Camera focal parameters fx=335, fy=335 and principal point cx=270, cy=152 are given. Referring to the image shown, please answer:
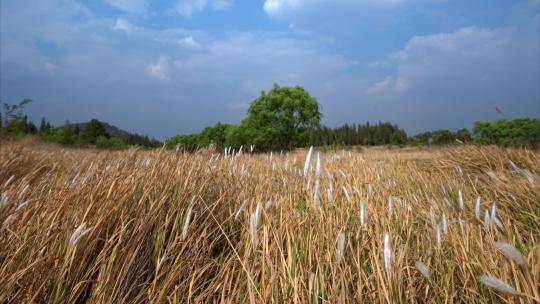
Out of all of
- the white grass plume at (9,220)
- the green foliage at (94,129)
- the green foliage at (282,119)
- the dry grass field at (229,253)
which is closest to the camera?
the dry grass field at (229,253)

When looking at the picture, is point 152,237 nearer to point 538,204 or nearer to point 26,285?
point 26,285

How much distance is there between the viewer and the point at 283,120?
35625 mm

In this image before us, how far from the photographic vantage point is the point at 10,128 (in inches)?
953

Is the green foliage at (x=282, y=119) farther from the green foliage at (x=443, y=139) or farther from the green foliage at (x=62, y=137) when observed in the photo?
the green foliage at (x=443, y=139)

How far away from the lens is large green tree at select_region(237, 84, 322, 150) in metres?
35.0

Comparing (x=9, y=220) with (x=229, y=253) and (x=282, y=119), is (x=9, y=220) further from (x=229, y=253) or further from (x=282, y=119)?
(x=282, y=119)

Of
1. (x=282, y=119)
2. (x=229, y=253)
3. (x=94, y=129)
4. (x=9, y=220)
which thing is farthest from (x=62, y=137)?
(x=229, y=253)

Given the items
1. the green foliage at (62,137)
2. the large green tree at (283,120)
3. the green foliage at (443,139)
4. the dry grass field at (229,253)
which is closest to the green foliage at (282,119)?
the large green tree at (283,120)

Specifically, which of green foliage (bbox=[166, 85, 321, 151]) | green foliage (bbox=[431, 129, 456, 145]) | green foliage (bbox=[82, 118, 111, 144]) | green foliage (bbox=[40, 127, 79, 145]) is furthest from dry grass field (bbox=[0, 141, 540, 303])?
green foliage (bbox=[82, 118, 111, 144])

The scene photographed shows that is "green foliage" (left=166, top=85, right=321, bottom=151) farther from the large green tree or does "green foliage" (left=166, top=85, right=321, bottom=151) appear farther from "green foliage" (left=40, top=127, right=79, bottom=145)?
"green foliage" (left=40, top=127, right=79, bottom=145)

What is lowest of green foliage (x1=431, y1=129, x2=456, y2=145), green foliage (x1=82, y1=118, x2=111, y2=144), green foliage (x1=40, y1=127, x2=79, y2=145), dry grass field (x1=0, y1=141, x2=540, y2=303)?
dry grass field (x1=0, y1=141, x2=540, y2=303)

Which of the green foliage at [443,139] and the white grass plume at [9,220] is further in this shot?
the green foliage at [443,139]

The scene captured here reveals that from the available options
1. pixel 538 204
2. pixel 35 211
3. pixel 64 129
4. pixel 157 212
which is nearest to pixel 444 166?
pixel 538 204

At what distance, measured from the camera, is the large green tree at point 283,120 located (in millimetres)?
35031
